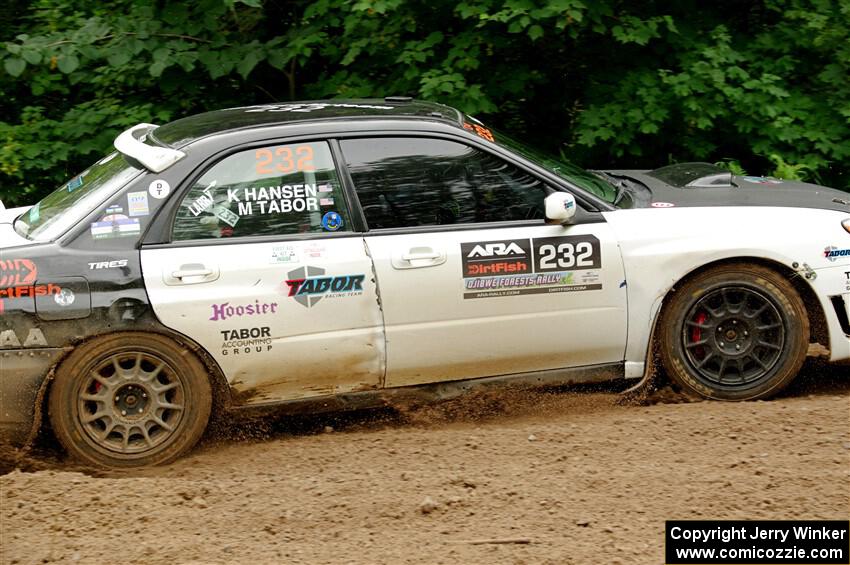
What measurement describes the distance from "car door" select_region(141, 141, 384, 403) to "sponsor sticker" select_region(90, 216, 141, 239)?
4.7 inches

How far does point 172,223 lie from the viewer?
199 inches

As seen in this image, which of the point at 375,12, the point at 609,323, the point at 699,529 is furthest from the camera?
the point at 375,12

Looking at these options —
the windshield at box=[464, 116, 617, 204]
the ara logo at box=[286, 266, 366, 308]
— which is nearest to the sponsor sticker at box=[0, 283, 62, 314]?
the ara logo at box=[286, 266, 366, 308]

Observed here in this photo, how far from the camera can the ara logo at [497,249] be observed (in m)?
5.18

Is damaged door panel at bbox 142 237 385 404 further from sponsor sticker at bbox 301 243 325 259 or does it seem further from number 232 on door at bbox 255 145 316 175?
number 232 on door at bbox 255 145 316 175

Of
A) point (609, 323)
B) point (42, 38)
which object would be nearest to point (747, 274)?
point (609, 323)

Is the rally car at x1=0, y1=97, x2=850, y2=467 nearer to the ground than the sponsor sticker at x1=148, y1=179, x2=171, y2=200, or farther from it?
nearer to the ground

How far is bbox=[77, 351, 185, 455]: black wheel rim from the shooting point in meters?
4.99

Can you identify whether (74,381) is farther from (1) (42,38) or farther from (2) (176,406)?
(1) (42,38)

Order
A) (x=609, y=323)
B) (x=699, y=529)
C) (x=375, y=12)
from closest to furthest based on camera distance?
(x=699, y=529)
(x=609, y=323)
(x=375, y=12)

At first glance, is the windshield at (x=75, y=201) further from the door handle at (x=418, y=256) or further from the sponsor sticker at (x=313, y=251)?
the door handle at (x=418, y=256)

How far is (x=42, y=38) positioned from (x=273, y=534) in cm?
527

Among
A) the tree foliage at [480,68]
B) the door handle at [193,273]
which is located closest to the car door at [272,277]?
the door handle at [193,273]
